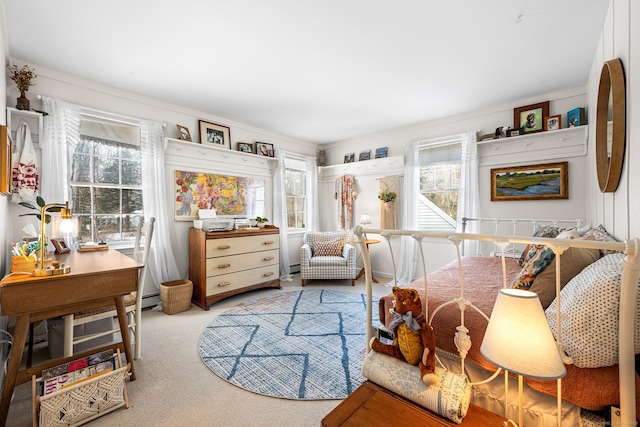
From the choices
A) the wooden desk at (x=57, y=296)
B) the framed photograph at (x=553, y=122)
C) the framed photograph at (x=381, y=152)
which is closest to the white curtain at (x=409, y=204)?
the framed photograph at (x=381, y=152)

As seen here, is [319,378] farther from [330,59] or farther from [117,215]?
[117,215]

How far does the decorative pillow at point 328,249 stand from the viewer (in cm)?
461

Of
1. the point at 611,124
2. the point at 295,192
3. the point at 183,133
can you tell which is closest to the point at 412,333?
the point at 611,124

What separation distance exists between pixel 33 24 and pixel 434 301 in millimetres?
3453

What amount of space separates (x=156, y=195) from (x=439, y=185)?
13.1 feet

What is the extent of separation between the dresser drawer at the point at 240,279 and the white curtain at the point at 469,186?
2.85 m

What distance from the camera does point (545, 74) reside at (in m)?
2.79

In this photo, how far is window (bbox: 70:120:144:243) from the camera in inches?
117

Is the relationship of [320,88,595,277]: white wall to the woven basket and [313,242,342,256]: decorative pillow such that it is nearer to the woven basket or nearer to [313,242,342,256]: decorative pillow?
[313,242,342,256]: decorative pillow

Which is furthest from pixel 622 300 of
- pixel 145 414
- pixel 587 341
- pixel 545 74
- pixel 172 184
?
pixel 172 184

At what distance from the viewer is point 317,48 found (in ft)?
7.62

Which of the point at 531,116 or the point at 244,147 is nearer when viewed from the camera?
the point at 531,116

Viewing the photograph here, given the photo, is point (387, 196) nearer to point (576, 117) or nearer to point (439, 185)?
point (439, 185)

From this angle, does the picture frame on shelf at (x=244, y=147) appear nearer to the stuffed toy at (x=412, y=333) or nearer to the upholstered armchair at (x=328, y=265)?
the upholstered armchair at (x=328, y=265)
